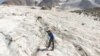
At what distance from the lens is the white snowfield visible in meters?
25.3

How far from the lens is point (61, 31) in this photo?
31328 mm

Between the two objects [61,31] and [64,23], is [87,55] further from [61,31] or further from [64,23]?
[64,23]

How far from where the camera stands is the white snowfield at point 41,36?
2527 cm

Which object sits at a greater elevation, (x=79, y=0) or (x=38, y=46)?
(x=38, y=46)

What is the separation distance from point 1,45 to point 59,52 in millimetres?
5313

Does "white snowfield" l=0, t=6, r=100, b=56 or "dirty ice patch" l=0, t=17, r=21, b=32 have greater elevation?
"dirty ice patch" l=0, t=17, r=21, b=32

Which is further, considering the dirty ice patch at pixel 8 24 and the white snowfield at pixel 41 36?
the dirty ice patch at pixel 8 24

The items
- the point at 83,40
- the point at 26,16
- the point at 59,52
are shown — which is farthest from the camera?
the point at 26,16

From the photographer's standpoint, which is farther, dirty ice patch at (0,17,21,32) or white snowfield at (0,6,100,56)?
dirty ice patch at (0,17,21,32)

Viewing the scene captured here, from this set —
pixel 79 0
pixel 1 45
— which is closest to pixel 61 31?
pixel 1 45

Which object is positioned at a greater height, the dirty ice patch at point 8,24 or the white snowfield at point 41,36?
the dirty ice patch at point 8,24

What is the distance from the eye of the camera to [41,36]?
28641 mm

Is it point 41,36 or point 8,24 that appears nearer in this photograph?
point 41,36

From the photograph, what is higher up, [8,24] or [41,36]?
[8,24]
